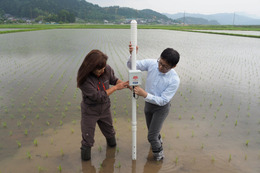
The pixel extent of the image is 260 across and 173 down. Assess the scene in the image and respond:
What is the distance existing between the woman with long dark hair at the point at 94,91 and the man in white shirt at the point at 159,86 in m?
0.34

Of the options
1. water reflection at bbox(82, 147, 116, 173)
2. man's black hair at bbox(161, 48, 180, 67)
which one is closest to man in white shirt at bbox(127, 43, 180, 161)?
man's black hair at bbox(161, 48, 180, 67)

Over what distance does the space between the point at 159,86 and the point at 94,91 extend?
83 centimetres

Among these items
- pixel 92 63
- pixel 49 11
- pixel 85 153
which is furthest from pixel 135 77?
pixel 49 11

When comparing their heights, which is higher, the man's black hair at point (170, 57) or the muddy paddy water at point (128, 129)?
the man's black hair at point (170, 57)

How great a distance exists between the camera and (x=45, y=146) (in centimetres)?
354

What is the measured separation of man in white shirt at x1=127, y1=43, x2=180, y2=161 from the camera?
245cm

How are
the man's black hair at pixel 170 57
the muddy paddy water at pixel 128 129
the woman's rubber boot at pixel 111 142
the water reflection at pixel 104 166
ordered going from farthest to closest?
the woman's rubber boot at pixel 111 142
the muddy paddy water at pixel 128 129
the water reflection at pixel 104 166
the man's black hair at pixel 170 57

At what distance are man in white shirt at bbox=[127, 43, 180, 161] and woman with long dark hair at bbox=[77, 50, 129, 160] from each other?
1.12ft

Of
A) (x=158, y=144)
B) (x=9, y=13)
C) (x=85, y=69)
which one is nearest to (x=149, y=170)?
(x=158, y=144)

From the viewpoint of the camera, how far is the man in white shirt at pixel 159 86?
2451 millimetres

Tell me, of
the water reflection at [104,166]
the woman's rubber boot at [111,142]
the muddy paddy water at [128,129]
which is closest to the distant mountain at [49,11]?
the muddy paddy water at [128,129]

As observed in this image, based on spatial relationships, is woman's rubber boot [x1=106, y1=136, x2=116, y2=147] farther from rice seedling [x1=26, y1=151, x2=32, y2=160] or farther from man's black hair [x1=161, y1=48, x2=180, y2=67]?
man's black hair [x1=161, y1=48, x2=180, y2=67]

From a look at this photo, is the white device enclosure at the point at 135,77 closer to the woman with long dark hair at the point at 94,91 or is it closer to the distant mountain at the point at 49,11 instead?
the woman with long dark hair at the point at 94,91

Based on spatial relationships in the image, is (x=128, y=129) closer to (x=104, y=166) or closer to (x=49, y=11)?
(x=104, y=166)
